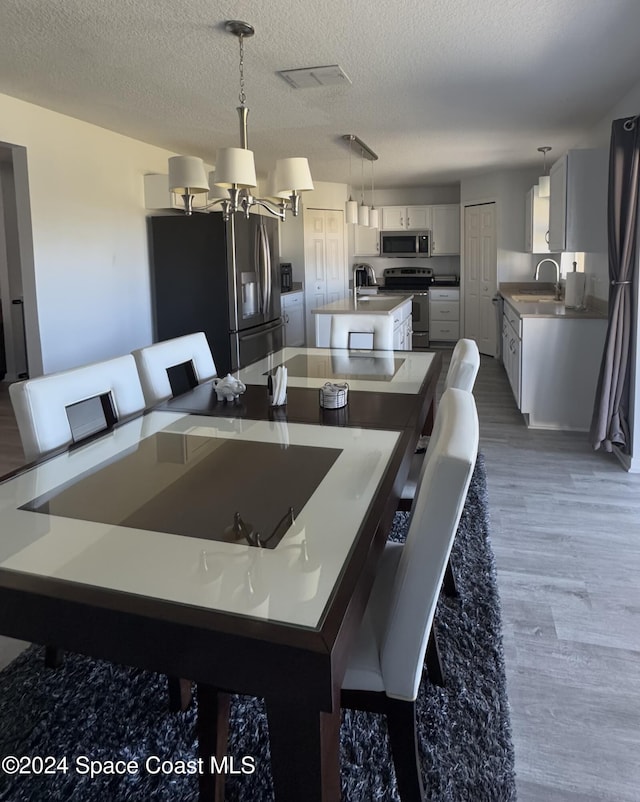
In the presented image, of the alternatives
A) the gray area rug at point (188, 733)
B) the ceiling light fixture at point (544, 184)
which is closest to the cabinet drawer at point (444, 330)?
the ceiling light fixture at point (544, 184)

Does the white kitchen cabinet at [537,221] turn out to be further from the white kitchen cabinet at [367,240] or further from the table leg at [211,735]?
the table leg at [211,735]

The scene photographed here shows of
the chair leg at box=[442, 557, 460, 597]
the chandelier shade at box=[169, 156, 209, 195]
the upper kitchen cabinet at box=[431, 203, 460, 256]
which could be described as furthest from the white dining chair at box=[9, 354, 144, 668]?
the upper kitchen cabinet at box=[431, 203, 460, 256]

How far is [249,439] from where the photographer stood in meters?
1.96

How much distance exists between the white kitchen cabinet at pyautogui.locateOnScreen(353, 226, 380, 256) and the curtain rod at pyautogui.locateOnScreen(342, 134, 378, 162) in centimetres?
271

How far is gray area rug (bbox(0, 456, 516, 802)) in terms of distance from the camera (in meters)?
1.52

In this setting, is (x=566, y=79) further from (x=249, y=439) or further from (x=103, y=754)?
(x=103, y=754)

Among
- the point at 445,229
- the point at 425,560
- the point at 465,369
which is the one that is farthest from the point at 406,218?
the point at 425,560

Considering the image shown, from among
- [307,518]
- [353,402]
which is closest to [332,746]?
[307,518]

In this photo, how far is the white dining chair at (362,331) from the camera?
4.00 meters

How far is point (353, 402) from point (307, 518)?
3.61 ft

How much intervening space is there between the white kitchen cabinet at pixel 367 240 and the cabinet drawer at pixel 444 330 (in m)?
1.41

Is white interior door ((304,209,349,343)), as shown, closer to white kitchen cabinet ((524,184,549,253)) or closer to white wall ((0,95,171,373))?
white kitchen cabinet ((524,184,549,253))

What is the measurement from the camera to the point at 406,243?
8820 mm

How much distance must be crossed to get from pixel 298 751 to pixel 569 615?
1578 mm
